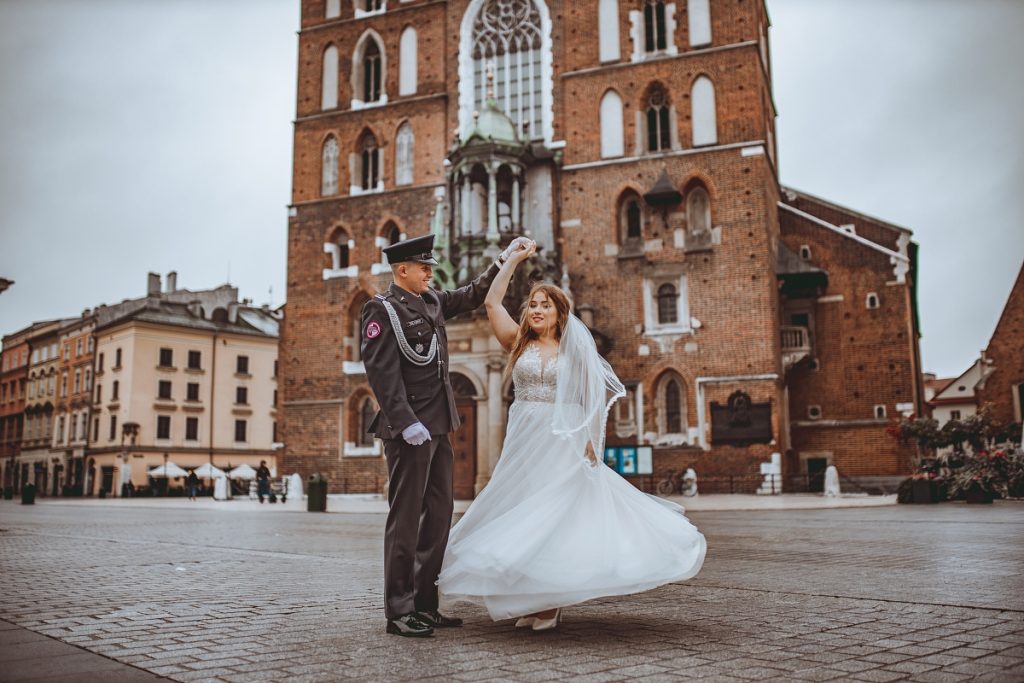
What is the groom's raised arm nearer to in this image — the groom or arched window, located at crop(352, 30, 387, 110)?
the groom

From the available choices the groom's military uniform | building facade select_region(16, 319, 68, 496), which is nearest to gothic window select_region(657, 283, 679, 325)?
the groom's military uniform

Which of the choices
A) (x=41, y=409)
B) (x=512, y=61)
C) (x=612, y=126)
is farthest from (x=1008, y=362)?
(x=41, y=409)

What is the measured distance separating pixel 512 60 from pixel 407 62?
3.67m

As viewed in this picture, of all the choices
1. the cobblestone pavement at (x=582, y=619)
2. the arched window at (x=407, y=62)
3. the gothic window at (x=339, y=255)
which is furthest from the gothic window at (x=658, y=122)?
the cobblestone pavement at (x=582, y=619)

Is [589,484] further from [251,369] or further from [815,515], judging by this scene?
[251,369]

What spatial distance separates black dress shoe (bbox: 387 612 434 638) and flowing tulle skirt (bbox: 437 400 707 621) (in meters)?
0.22

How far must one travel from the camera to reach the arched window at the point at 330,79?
3173 centimetres

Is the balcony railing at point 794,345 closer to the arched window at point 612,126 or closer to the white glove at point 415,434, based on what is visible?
the arched window at point 612,126

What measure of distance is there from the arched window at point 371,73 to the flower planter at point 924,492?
2124 centimetres

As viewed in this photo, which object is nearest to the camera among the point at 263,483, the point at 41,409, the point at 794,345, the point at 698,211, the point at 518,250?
the point at 518,250

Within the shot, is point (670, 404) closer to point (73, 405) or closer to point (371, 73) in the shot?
point (371, 73)

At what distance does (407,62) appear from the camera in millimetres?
31062

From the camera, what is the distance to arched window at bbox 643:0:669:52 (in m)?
28.5

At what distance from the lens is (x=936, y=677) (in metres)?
3.61
